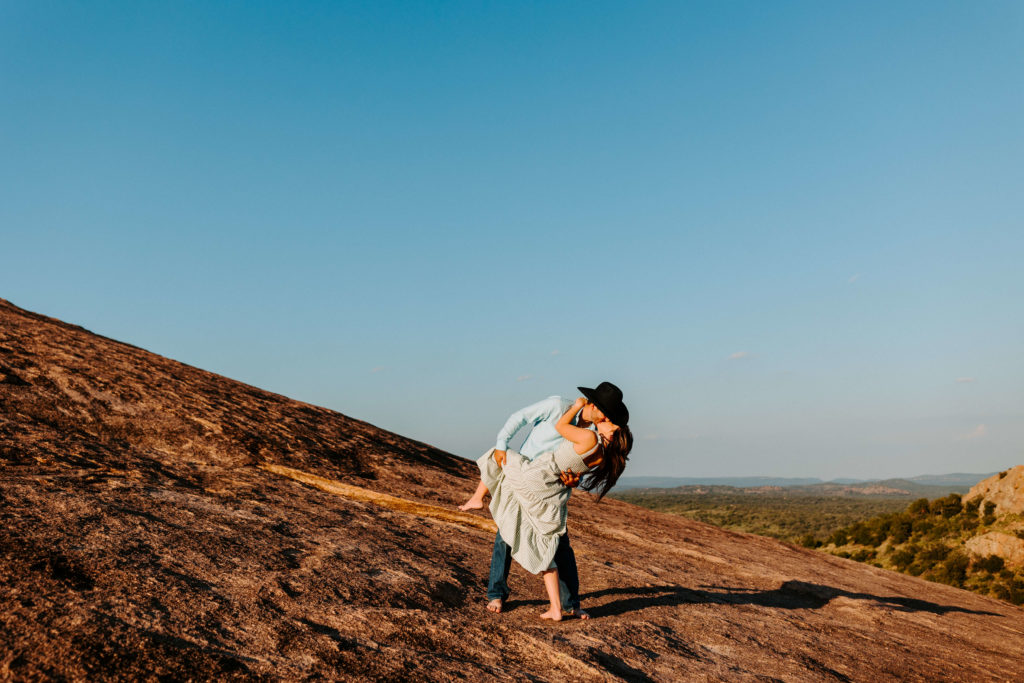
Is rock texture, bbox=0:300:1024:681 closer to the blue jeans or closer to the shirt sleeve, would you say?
the blue jeans

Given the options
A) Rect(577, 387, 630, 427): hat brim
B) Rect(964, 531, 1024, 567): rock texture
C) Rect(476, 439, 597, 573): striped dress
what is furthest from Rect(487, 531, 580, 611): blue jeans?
Rect(964, 531, 1024, 567): rock texture

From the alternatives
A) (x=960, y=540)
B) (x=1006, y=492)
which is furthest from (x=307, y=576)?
(x=1006, y=492)

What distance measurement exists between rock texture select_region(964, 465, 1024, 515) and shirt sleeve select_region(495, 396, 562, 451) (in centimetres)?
3089

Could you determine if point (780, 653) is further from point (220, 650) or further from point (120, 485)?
point (120, 485)

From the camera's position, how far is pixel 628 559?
10.4 m

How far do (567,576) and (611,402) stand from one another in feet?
6.00

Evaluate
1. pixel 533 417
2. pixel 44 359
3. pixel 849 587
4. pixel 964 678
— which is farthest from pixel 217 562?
pixel 849 587

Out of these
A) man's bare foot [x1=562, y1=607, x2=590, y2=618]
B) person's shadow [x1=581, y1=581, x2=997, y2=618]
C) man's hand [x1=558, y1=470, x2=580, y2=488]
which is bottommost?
person's shadow [x1=581, y1=581, x2=997, y2=618]

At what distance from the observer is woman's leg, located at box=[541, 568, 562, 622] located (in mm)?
6363

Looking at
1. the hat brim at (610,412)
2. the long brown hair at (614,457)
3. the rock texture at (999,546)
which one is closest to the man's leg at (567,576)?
the long brown hair at (614,457)

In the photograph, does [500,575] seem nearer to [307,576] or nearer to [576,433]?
[576,433]

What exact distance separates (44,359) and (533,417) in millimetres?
8497

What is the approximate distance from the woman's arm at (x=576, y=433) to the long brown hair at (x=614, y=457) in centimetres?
20

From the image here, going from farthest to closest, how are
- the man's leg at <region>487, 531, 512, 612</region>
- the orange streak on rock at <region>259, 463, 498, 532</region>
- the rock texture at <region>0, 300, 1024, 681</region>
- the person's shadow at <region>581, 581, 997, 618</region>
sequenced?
the orange streak on rock at <region>259, 463, 498, 532</region> → the person's shadow at <region>581, 581, 997, 618</region> → the man's leg at <region>487, 531, 512, 612</region> → the rock texture at <region>0, 300, 1024, 681</region>
